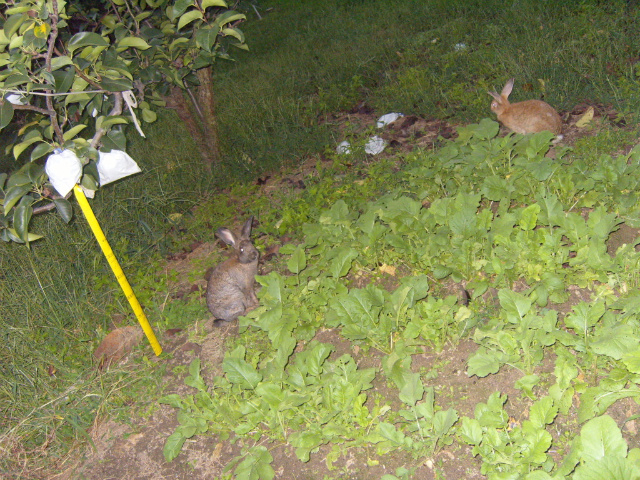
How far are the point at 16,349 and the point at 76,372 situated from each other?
0.46m

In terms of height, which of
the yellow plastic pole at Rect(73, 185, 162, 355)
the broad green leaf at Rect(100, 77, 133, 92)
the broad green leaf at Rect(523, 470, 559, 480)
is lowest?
the broad green leaf at Rect(523, 470, 559, 480)

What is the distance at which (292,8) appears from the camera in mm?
11742

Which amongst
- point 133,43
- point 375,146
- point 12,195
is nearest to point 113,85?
point 133,43

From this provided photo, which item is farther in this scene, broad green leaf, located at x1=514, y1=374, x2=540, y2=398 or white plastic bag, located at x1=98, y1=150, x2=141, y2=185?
white plastic bag, located at x1=98, y1=150, x2=141, y2=185

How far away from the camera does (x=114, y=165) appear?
290cm

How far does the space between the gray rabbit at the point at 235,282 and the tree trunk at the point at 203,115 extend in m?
2.10

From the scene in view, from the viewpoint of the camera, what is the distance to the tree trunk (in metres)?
5.50

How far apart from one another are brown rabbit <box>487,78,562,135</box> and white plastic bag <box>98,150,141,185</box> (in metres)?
3.17

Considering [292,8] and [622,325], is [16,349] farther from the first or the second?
[292,8]

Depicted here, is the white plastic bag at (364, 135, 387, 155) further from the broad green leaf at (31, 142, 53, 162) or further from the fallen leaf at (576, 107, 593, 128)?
the broad green leaf at (31, 142, 53, 162)

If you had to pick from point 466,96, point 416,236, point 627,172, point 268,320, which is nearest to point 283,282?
point 268,320

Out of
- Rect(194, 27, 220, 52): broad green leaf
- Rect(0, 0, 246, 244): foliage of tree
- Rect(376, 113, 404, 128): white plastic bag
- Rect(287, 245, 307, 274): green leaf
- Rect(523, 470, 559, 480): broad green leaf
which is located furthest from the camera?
Rect(376, 113, 404, 128): white plastic bag

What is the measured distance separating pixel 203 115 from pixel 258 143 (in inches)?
25.4

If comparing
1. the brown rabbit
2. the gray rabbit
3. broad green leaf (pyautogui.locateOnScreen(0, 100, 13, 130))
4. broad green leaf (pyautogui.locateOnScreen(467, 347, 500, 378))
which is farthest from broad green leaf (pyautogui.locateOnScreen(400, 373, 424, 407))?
the brown rabbit
